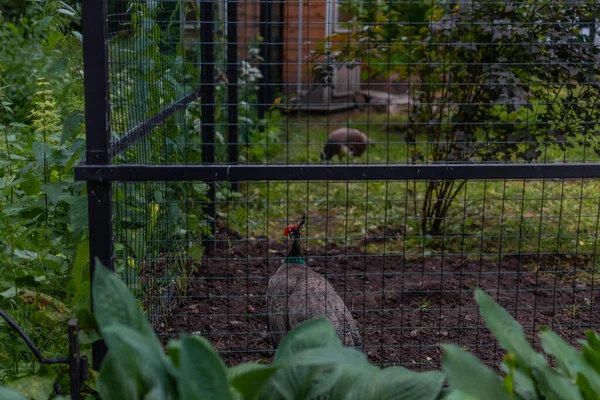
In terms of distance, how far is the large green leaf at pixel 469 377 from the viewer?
1.67 meters

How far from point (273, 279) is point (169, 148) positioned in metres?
0.90

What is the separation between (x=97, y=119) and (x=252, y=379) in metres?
1.24

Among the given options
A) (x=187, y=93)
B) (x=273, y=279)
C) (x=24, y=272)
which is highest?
(x=187, y=93)

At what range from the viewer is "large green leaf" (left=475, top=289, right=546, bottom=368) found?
1838mm

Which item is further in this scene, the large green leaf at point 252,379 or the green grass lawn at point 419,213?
the green grass lawn at point 419,213

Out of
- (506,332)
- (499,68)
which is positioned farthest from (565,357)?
(499,68)

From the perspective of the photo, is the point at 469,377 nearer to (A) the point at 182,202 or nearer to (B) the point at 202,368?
(B) the point at 202,368

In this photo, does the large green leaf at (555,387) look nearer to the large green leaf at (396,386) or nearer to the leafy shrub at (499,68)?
the large green leaf at (396,386)

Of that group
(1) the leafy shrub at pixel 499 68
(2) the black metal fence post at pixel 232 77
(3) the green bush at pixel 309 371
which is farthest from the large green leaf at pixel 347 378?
(2) the black metal fence post at pixel 232 77

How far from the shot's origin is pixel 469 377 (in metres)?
1.69

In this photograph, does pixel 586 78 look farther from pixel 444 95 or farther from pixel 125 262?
pixel 125 262

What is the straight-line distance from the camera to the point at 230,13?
5.99m

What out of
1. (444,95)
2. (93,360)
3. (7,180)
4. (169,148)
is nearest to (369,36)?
(444,95)

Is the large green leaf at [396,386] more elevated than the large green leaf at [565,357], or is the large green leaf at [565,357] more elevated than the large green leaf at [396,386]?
the large green leaf at [565,357]
